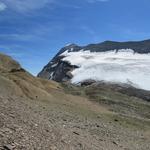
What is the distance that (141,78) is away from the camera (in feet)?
550

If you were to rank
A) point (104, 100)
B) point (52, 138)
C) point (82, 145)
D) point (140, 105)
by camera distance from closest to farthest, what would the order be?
point (52, 138) < point (82, 145) < point (104, 100) < point (140, 105)

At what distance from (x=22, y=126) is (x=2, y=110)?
2.39 metres

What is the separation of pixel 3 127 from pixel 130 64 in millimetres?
180457

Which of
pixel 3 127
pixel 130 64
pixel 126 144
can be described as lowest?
pixel 126 144

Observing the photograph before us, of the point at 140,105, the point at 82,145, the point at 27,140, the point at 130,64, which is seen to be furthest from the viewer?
the point at 130,64

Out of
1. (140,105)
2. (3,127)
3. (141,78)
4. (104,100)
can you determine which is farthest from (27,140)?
(141,78)

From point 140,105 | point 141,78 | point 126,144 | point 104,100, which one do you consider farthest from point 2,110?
point 141,78

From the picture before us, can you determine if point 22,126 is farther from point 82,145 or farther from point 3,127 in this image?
point 82,145

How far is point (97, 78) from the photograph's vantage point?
513 ft

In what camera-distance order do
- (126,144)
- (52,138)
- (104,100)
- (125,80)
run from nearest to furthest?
(52,138) < (126,144) < (104,100) < (125,80)

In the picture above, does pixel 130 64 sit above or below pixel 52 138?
above

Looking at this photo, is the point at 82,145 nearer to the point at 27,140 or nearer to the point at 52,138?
the point at 52,138

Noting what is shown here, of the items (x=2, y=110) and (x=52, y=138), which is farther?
(x=2, y=110)

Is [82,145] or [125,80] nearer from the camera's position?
[82,145]
